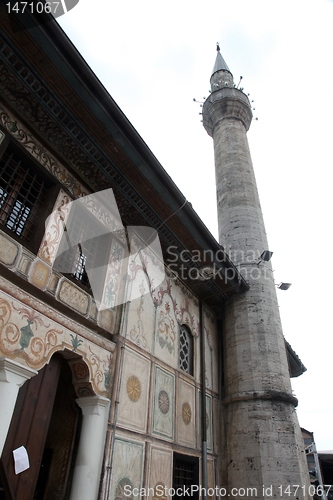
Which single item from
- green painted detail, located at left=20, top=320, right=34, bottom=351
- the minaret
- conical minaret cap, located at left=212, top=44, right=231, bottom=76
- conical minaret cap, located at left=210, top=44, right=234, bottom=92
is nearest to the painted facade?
green painted detail, located at left=20, top=320, right=34, bottom=351

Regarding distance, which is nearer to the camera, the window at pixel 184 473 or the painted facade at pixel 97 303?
the painted facade at pixel 97 303

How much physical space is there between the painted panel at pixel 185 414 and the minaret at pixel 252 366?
3.42 feet

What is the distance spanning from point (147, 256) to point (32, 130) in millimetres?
2537

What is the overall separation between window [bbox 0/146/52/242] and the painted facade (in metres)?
0.04

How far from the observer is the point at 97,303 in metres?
4.63

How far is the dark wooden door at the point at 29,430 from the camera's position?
3256 millimetres

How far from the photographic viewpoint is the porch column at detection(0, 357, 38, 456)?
3.08m

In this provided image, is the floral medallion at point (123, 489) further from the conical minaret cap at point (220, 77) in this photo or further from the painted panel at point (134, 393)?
the conical minaret cap at point (220, 77)

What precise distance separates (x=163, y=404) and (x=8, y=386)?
8.58ft

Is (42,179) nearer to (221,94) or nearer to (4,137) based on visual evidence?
(4,137)

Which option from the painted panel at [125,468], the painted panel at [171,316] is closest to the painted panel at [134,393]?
the painted panel at [125,468]

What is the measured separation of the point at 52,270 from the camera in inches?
161

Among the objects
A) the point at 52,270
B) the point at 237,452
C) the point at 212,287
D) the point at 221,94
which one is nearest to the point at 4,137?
the point at 52,270

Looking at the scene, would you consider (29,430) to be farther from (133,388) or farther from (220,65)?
(220,65)
